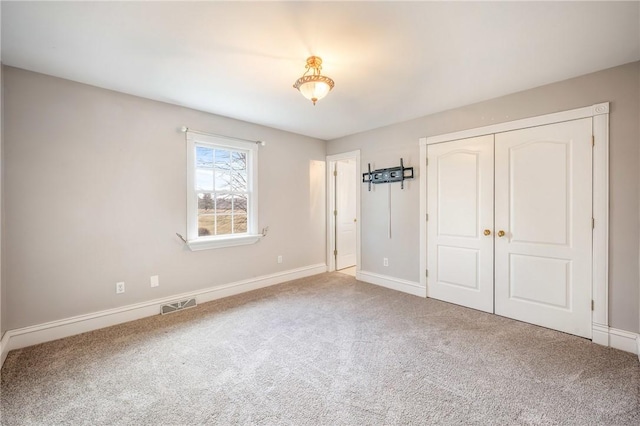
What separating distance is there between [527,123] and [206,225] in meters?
3.91

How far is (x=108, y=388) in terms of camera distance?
187 centimetres

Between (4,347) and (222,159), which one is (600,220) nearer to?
(222,159)

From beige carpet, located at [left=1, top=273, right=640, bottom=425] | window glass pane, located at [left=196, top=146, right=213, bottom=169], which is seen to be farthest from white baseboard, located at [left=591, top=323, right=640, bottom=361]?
window glass pane, located at [left=196, top=146, right=213, bottom=169]

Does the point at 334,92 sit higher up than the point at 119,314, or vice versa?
the point at 334,92

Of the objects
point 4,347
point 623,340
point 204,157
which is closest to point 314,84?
point 204,157

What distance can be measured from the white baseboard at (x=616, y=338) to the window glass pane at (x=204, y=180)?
4.36 metres

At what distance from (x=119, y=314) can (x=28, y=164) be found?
1.64 metres

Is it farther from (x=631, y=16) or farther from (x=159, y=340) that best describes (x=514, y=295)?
(x=159, y=340)

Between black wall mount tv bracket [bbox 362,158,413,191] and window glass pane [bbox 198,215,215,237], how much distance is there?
239 centimetres

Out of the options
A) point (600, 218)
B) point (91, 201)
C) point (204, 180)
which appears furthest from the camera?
point (204, 180)

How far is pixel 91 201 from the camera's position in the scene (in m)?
2.70

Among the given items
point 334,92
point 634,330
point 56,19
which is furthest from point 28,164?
point 634,330

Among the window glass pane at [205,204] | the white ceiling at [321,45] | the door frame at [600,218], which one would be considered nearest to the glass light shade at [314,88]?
the white ceiling at [321,45]

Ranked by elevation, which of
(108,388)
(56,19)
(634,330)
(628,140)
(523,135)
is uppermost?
(56,19)
